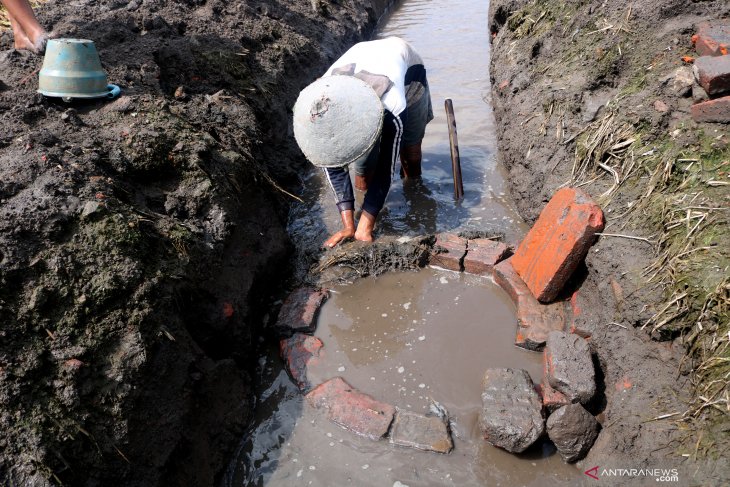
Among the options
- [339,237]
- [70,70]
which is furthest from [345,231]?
[70,70]

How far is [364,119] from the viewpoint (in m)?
3.18

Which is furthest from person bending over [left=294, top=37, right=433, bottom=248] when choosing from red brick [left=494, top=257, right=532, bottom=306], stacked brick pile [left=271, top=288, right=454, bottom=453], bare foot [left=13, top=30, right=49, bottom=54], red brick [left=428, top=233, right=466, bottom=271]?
bare foot [left=13, top=30, right=49, bottom=54]

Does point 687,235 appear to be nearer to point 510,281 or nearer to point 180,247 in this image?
point 510,281

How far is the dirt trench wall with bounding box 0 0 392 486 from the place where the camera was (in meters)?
2.12

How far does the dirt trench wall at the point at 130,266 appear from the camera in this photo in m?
2.12

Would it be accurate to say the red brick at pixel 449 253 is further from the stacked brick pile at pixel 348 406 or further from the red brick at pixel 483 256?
the stacked brick pile at pixel 348 406

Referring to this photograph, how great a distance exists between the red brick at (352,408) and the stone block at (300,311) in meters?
0.54

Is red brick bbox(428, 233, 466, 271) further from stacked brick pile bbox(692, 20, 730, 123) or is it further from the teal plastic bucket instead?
the teal plastic bucket

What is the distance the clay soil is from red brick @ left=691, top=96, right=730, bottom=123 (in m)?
0.07

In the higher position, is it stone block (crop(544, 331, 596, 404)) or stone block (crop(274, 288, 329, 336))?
stone block (crop(544, 331, 596, 404))

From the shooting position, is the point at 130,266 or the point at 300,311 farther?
the point at 300,311

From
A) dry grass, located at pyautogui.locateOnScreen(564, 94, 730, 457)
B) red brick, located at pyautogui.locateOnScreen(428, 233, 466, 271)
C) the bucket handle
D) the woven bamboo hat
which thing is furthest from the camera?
red brick, located at pyautogui.locateOnScreen(428, 233, 466, 271)

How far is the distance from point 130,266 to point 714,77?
350 centimetres

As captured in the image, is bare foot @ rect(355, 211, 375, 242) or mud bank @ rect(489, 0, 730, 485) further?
bare foot @ rect(355, 211, 375, 242)
